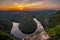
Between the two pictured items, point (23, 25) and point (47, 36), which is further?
point (23, 25)

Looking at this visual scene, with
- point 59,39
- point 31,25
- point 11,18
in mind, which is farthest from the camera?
point 11,18

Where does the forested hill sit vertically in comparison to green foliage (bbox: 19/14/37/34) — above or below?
above

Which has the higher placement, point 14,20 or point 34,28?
point 34,28

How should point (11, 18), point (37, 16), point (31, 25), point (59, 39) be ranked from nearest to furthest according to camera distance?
point (59, 39)
point (31, 25)
point (11, 18)
point (37, 16)

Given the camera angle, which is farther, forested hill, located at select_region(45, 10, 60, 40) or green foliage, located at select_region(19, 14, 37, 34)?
green foliage, located at select_region(19, 14, 37, 34)

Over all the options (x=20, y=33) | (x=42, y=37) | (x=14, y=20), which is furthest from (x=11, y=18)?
(x=42, y=37)

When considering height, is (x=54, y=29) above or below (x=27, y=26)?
above

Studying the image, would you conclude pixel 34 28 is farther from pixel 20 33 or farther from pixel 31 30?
pixel 20 33

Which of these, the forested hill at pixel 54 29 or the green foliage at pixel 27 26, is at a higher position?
the forested hill at pixel 54 29

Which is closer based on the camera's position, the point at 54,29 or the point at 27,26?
the point at 54,29

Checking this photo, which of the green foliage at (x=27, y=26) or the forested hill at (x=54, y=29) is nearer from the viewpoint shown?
the forested hill at (x=54, y=29)

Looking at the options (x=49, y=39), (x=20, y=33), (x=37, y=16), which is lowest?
(x=37, y=16)
